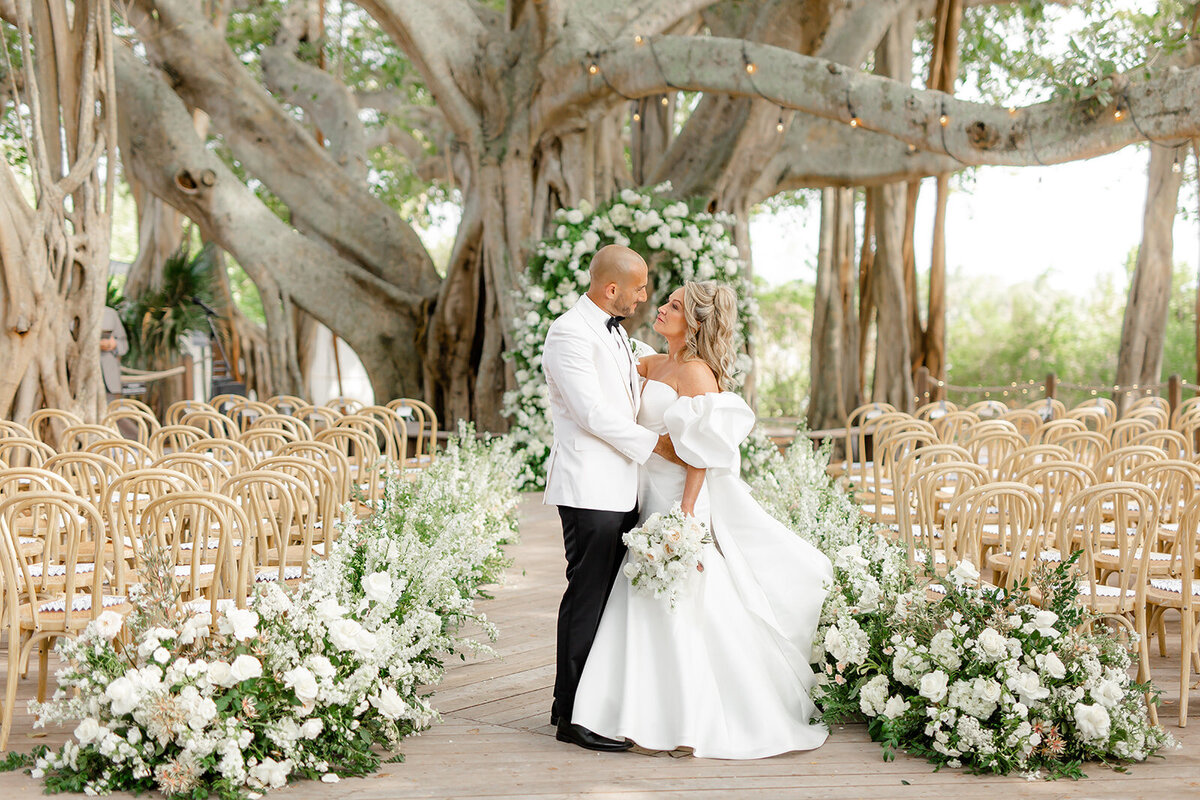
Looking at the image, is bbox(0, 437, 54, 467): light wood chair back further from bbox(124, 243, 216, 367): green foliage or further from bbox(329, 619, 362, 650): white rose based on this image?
bbox(124, 243, 216, 367): green foliage

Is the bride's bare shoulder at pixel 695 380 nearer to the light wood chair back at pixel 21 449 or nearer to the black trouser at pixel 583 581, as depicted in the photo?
the black trouser at pixel 583 581

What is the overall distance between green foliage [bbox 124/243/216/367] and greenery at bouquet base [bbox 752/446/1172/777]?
11.9 metres

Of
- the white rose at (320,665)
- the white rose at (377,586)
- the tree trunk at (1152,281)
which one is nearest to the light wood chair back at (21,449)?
the white rose at (377,586)

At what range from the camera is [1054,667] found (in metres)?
3.27

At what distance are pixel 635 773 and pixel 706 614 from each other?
521 millimetres

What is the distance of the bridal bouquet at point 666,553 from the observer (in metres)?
3.30

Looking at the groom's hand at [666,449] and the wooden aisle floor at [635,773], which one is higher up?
the groom's hand at [666,449]

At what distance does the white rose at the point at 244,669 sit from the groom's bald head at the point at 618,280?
56.7 inches

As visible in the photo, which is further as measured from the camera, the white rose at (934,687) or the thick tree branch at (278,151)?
the thick tree branch at (278,151)

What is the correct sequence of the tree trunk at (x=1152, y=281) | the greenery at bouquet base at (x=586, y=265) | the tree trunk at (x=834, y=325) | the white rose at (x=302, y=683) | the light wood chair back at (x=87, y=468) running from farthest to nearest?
the tree trunk at (x=834, y=325), the tree trunk at (x=1152, y=281), the greenery at bouquet base at (x=586, y=265), the light wood chair back at (x=87, y=468), the white rose at (x=302, y=683)

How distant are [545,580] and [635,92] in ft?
14.8

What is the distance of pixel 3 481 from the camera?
3959 millimetres

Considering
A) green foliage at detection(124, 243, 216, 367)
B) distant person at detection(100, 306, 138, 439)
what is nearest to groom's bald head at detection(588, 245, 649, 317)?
distant person at detection(100, 306, 138, 439)

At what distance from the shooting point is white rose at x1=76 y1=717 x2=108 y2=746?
3006 millimetres
